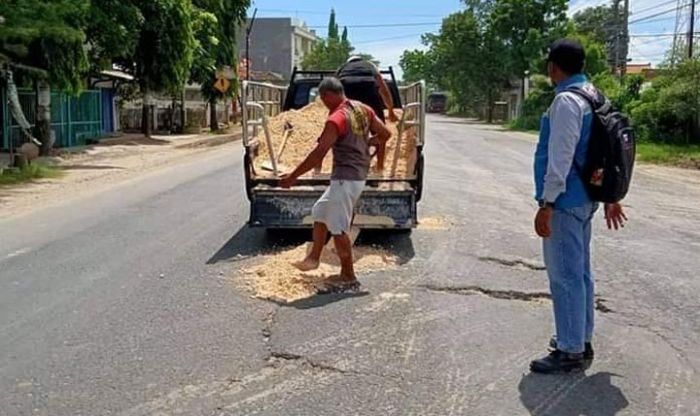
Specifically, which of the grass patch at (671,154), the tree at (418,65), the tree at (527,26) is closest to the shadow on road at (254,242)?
the grass patch at (671,154)

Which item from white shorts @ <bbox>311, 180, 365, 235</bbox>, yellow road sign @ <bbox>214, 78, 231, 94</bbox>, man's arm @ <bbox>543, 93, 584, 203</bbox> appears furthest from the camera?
yellow road sign @ <bbox>214, 78, 231, 94</bbox>

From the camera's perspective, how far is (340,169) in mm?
6828

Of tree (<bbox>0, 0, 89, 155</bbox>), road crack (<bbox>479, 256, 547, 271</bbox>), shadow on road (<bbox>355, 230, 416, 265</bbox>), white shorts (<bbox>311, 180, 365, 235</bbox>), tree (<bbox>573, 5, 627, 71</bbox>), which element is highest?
tree (<bbox>573, 5, 627, 71</bbox>)

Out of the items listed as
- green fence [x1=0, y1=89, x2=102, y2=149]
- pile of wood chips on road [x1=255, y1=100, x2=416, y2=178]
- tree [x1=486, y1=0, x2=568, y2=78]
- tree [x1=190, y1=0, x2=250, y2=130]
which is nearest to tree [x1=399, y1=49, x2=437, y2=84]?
tree [x1=486, y1=0, x2=568, y2=78]

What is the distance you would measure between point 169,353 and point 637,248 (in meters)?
5.73

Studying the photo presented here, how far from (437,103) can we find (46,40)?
76.2 metres

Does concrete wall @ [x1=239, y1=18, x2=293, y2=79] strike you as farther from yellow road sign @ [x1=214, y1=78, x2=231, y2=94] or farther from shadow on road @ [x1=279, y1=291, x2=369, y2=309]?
shadow on road @ [x1=279, y1=291, x2=369, y2=309]

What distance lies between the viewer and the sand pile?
666 cm

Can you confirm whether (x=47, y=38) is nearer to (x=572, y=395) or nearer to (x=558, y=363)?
(x=558, y=363)

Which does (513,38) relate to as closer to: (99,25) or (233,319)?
(99,25)

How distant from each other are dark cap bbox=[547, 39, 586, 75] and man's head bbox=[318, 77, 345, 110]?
2.29 meters

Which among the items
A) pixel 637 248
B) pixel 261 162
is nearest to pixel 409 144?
pixel 261 162

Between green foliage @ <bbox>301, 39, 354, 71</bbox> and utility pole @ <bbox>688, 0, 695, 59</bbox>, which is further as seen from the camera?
green foliage @ <bbox>301, 39, 354, 71</bbox>

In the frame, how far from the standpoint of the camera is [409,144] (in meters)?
10.2
